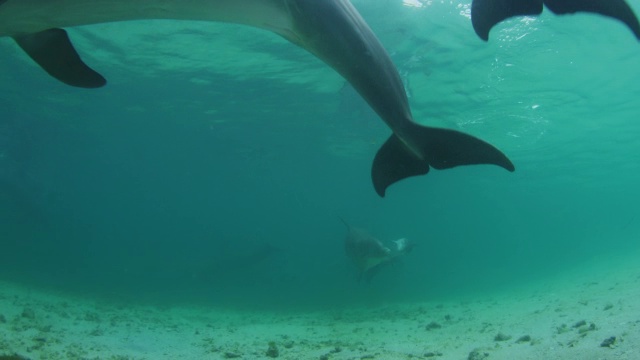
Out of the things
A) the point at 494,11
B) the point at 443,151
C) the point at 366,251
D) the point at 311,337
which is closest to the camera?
the point at 494,11

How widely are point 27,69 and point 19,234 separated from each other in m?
13.2

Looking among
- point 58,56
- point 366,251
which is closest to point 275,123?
point 366,251

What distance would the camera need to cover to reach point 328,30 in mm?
2867

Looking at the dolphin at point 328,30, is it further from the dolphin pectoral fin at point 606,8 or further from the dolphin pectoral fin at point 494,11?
the dolphin pectoral fin at point 606,8

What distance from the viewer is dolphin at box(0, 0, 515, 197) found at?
9.45 ft

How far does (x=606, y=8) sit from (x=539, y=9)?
1.29ft

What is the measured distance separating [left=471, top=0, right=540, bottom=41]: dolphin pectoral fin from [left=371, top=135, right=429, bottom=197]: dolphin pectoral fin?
1104 millimetres

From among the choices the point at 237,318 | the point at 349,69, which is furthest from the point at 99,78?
the point at 237,318

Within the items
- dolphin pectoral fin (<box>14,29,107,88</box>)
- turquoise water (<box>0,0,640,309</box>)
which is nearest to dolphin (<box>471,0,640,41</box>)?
dolphin pectoral fin (<box>14,29,107,88</box>)

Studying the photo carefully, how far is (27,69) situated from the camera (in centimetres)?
2061

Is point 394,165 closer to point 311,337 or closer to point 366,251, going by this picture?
point 311,337

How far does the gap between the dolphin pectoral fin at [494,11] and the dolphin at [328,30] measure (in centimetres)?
67

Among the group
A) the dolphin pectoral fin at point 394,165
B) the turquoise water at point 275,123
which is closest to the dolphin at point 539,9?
the dolphin pectoral fin at point 394,165

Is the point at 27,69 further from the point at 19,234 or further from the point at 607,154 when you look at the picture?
the point at 607,154
